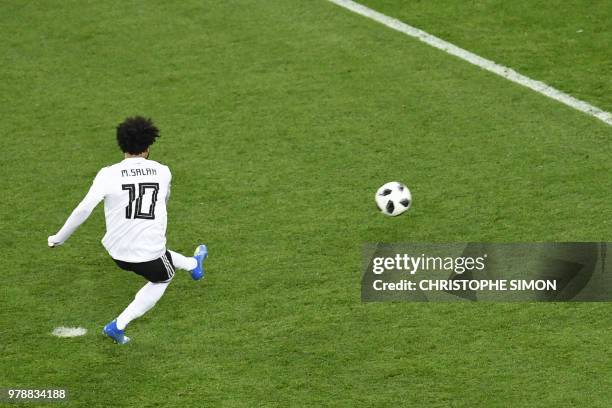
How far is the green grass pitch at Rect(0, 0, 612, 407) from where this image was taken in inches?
386

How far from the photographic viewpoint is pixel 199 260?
1086 centimetres

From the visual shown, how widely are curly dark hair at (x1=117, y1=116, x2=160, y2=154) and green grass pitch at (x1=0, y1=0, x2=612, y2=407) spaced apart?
162cm

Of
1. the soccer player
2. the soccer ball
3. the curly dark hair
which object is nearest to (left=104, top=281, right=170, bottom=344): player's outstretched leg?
the soccer player

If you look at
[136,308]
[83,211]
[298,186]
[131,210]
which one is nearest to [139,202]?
[131,210]

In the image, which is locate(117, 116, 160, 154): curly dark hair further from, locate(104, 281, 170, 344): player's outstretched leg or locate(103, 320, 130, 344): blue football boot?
locate(103, 320, 130, 344): blue football boot

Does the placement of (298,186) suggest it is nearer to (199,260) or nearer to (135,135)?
(199,260)

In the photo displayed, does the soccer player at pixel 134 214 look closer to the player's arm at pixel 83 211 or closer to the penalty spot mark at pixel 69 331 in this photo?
the player's arm at pixel 83 211

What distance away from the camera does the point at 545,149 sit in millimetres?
13227

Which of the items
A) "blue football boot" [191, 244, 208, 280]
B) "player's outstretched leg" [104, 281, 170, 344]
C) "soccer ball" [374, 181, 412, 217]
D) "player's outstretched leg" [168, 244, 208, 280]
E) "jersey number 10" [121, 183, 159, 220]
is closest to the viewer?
"jersey number 10" [121, 183, 159, 220]

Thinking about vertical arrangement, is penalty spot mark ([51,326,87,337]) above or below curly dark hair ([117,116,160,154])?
below

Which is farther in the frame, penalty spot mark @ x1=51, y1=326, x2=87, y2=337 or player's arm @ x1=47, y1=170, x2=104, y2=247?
penalty spot mark @ x1=51, y1=326, x2=87, y2=337

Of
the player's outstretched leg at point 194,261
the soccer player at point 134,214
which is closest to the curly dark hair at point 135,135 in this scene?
the soccer player at point 134,214

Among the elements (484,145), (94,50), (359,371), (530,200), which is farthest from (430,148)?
(94,50)

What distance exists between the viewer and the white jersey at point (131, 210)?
989 cm
